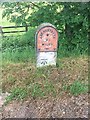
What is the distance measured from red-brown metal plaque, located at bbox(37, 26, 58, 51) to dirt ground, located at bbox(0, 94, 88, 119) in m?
0.89

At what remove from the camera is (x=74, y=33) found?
18.4ft

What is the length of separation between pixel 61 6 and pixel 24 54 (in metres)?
1.03

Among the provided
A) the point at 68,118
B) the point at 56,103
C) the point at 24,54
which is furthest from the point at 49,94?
the point at 24,54

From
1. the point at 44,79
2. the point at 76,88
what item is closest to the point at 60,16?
the point at 44,79

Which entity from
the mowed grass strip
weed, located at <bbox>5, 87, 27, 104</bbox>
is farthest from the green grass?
weed, located at <bbox>5, 87, 27, 104</bbox>

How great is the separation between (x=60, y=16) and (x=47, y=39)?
110 centimetres

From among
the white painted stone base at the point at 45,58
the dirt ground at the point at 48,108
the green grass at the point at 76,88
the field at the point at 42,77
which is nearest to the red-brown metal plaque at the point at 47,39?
the white painted stone base at the point at 45,58

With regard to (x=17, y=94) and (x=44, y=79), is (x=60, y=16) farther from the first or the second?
(x=17, y=94)

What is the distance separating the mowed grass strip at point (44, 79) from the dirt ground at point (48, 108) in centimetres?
11

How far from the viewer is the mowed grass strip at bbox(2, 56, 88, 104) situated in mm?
3809

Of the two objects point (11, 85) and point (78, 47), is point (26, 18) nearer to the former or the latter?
point (78, 47)

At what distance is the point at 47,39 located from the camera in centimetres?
432

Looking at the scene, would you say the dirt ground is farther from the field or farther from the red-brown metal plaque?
the red-brown metal plaque

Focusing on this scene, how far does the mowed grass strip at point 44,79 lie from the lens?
3.81 meters
